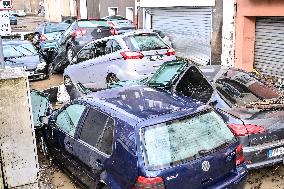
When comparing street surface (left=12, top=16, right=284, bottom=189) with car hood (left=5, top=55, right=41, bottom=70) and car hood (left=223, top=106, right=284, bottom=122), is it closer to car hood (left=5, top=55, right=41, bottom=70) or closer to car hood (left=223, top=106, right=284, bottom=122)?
car hood (left=223, top=106, right=284, bottom=122)

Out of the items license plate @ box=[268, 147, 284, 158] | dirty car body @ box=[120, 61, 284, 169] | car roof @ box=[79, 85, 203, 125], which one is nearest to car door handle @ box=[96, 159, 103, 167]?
car roof @ box=[79, 85, 203, 125]

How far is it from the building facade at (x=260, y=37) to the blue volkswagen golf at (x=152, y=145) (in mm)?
7449

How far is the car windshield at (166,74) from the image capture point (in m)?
6.54

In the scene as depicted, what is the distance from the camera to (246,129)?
517 centimetres

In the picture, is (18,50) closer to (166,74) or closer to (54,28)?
(54,28)

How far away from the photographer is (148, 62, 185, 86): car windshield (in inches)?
257

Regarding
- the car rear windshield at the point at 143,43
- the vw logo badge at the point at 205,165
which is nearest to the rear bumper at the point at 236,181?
the vw logo badge at the point at 205,165

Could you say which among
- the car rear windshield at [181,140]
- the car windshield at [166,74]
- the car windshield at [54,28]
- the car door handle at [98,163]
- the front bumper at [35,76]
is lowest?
the car door handle at [98,163]

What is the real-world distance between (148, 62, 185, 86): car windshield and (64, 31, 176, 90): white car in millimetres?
1706

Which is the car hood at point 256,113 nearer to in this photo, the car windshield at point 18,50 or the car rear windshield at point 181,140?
the car rear windshield at point 181,140

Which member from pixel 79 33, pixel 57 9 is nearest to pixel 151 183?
pixel 79 33

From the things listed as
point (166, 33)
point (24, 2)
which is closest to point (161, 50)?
point (166, 33)

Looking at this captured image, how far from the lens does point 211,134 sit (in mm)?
4312

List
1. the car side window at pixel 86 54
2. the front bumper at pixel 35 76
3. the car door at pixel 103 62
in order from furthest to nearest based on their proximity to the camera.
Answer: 1. the front bumper at pixel 35 76
2. the car side window at pixel 86 54
3. the car door at pixel 103 62
